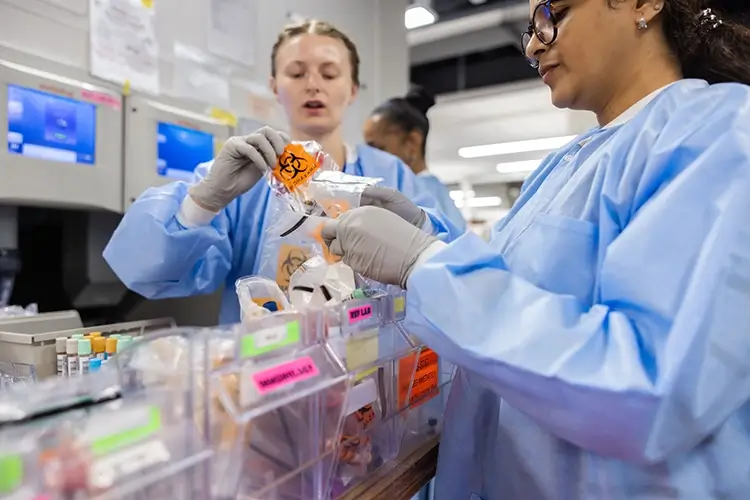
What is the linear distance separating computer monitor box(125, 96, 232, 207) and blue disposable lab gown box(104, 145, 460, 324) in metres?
0.34

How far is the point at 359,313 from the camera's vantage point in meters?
0.76

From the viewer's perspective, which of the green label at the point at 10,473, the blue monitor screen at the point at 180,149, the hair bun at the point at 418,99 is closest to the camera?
the green label at the point at 10,473

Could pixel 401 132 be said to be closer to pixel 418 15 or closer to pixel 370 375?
pixel 418 15

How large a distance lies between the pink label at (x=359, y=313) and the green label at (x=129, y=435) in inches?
12.2

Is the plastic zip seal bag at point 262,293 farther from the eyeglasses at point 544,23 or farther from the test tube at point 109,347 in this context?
the eyeglasses at point 544,23

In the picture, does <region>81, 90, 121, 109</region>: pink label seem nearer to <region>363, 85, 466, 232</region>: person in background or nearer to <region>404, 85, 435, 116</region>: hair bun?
<region>363, 85, 466, 232</region>: person in background

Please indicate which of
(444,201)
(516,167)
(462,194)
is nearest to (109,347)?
(444,201)

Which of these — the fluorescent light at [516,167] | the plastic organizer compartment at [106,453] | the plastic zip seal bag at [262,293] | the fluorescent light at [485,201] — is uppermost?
the fluorescent light at [516,167]

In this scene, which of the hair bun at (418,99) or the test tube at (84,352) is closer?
the test tube at (84,352)

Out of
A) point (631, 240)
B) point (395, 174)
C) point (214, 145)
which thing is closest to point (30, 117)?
point (214, 145)

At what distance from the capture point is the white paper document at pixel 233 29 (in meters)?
1.93

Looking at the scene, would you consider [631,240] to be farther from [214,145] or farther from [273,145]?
[214,145]

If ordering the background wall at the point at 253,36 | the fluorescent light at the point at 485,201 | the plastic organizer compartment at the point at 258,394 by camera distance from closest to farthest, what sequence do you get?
the plastic organizer compartment at the point at 258,394, the background wall at the point at 253,36, the fluorescent light at the point at 485,201

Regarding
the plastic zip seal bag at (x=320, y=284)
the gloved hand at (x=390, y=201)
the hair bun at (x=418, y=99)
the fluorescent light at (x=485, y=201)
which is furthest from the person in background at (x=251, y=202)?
the fluorescent light at (x=485, y=201)
